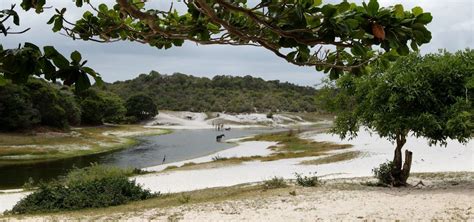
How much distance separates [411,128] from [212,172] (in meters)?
16.5

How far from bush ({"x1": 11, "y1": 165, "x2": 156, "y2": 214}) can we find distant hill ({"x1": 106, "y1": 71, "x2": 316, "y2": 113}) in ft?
395

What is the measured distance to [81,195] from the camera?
17.3m

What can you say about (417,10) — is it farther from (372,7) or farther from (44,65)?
(44,65)

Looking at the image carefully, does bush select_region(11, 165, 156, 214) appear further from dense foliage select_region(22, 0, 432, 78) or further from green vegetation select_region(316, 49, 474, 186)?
dense foliage select_region(22, 0, 432, 78)

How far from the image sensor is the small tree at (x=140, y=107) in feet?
366

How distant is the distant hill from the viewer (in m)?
152

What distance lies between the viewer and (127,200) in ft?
59.7

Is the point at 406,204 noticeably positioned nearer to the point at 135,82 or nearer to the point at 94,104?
the point at 94,104

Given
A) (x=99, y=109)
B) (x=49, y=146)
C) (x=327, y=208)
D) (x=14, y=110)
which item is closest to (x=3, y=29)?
(x=327, y=208)

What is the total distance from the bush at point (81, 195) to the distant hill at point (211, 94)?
395ft

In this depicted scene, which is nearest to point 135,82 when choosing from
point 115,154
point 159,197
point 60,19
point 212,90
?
point 212,90

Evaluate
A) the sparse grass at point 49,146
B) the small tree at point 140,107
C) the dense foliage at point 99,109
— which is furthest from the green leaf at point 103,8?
the small tree at point 140,107

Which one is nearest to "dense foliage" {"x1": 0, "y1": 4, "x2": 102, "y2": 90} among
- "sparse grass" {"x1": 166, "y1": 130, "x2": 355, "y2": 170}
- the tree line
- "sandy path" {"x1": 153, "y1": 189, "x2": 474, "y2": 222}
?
"sandy path" {"x1": 153, "y1": 189, "x2": 474, "y2": 222}

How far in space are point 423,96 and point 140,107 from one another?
100 meters
